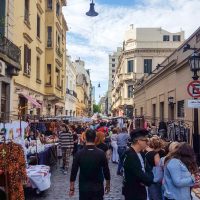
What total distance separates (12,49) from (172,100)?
844 centimetres

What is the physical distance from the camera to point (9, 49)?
18.2 meters

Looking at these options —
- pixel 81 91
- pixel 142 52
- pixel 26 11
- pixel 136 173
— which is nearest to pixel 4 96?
pixel 26 11

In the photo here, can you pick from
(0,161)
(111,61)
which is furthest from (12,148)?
(111,61)

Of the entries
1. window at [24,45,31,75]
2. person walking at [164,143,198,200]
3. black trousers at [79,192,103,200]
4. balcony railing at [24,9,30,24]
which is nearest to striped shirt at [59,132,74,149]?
window at [24,45,31,75]

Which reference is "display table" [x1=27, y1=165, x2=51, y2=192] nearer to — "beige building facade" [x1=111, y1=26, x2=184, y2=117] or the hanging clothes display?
the hanging clothes display

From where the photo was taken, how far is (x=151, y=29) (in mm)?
63219

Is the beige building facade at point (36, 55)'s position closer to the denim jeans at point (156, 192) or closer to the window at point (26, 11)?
the window at point (26, 11)

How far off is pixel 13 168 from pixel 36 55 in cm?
1923

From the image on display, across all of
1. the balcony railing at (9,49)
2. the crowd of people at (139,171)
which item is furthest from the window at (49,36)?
the crowd of people at (139,171)

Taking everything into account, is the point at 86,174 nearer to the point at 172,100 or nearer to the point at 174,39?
the point at 172,100

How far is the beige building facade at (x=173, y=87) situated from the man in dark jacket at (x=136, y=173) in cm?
930

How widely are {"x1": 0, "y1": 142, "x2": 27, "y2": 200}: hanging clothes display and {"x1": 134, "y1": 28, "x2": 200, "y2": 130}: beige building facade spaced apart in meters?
8.07

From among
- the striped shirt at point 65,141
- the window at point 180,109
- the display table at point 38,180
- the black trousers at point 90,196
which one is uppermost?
the window at point 180,109

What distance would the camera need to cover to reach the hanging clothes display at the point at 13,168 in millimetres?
8086
